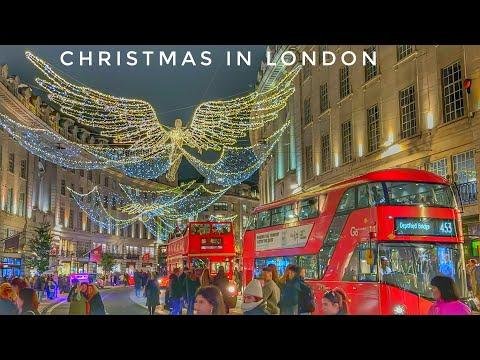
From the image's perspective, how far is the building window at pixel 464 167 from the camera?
15.3 meters

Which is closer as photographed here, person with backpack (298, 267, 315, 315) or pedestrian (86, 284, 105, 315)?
person with backpack (298, 267, 315, 315)

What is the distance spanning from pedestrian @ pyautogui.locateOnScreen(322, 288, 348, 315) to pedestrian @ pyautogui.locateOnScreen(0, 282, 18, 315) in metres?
5.90

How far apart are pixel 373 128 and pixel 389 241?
26.3 ft

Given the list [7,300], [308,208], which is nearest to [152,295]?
[7,300]

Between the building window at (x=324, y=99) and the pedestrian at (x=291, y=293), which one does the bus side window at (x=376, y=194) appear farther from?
the building window at (x=324, y=99)

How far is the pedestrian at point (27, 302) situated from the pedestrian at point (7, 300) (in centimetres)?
10

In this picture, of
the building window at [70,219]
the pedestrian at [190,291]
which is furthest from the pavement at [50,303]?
the building window at [70,219]

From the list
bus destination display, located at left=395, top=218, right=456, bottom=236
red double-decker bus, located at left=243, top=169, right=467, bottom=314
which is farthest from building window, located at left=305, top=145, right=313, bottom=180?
bus destination display, located at left=395, top=218, right=456, bottom=236

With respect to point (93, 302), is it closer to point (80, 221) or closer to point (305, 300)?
point (305, 300)

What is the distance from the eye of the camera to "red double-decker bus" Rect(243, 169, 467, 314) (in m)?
11.6

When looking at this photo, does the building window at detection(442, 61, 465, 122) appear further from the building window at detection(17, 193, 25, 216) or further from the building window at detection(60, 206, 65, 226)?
the building window at detection(17, 193, 25, 216)

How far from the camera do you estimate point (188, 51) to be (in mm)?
12992

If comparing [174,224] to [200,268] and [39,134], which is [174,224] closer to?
[200,268]
